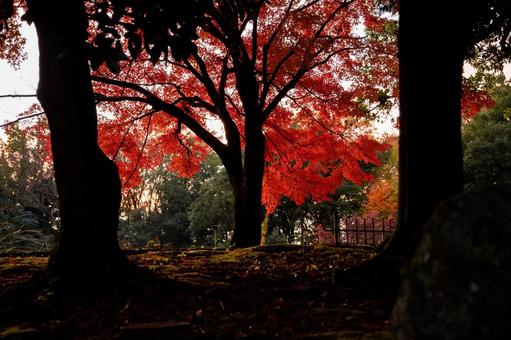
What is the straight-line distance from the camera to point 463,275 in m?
2.17

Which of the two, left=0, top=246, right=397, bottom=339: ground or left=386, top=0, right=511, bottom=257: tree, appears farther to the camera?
left=386, top=0, right=511, bottom=257: tree

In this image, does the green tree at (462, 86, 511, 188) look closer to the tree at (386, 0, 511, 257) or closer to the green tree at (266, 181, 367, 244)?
the green tree at (266, 181, 367, 244)

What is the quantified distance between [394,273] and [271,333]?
2013 mm

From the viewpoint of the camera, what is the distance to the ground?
356cm

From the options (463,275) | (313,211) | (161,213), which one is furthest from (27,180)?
(463,275)

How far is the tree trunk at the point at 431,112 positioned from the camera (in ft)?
16.9

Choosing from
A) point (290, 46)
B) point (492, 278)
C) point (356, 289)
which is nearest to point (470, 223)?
Result: point (492, 278)

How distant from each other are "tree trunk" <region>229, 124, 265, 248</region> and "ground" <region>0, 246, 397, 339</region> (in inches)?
186

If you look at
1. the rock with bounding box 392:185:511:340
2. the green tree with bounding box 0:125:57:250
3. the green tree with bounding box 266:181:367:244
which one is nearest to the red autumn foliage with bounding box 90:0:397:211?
the rock with bounding box 392:185:511:340

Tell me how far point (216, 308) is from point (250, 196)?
6.81m

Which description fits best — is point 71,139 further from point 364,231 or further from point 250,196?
point 364,231

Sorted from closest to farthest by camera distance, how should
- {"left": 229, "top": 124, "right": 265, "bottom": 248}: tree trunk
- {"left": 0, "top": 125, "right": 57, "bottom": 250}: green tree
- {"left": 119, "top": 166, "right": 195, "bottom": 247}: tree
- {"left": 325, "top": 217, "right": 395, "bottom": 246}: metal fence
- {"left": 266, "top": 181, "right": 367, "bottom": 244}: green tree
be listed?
{"left": 229, "top": 124, "right": 265, "bottom": 248}: tree trunk
{"left": 325, "top": 217, "right": 395, "bottom": 246}: metal fence
{"left": 0, "top": 125, "right": 57, "bottom": 250}: green tree
{"left": 266, "top": 181, "right": 367, "bottom": 244}: green tree
{"left": 119, "top": 166, "right": 195, "bottom": 247}: tree

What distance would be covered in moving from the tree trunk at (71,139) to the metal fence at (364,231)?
31.5 feet

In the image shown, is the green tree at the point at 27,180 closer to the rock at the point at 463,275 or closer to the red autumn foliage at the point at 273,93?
the red autumn foliage at the point at 273,93
